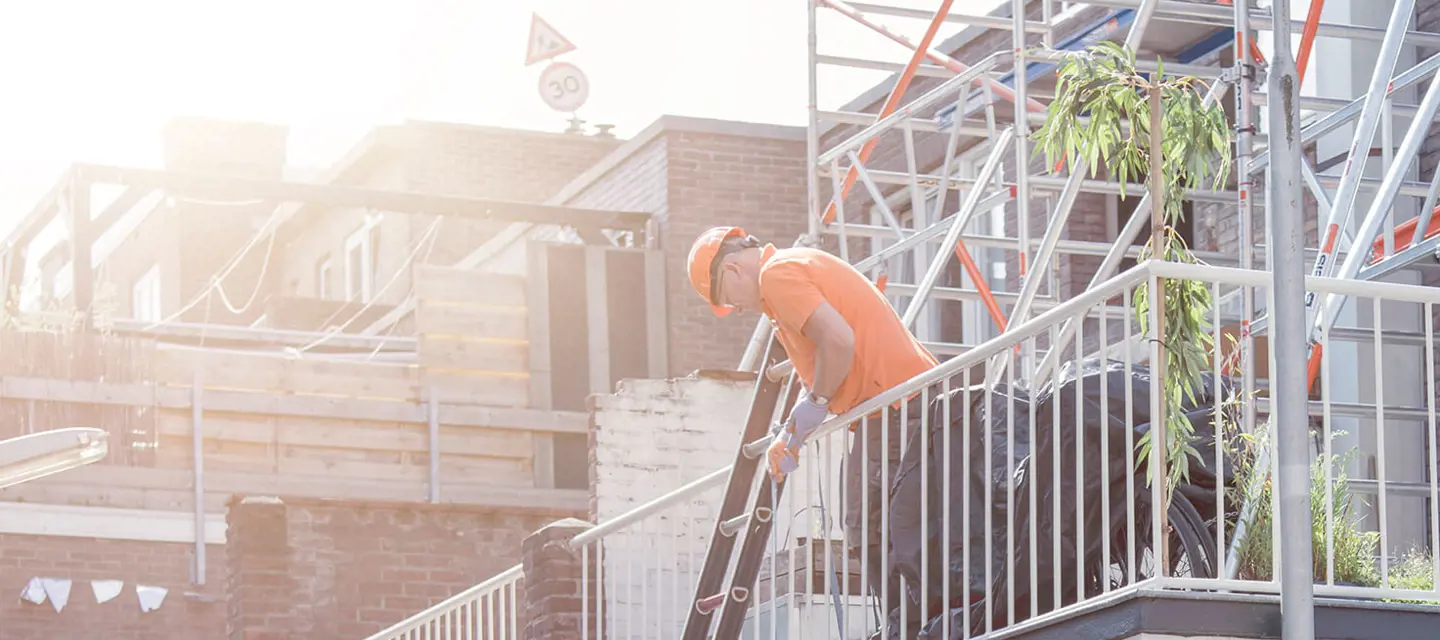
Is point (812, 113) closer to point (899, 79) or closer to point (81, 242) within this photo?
point (899, 79)

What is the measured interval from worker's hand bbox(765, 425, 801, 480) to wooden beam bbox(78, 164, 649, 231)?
1203cm

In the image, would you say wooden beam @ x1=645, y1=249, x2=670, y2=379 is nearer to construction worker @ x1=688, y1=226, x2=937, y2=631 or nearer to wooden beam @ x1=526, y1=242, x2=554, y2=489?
wooden beam @ x1=526, y1=242, x2=554, y2=489

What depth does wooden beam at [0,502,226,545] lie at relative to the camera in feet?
54.7

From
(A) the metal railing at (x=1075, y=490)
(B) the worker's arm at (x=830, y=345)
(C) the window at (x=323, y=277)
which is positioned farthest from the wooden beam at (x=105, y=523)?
(C) the window at (x=323, y=277)

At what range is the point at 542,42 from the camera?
80.8 ft

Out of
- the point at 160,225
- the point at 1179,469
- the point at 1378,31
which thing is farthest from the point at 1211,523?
the point at 160,225

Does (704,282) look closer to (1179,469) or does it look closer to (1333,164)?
(1179,469)

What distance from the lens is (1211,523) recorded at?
7.26 meters

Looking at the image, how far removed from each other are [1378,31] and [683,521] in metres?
4.88

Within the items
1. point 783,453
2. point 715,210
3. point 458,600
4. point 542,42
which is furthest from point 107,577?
point 783,453

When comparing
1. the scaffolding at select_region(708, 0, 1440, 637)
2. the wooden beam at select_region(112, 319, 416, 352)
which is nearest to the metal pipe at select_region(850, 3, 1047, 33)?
the scaffolding at select_region(708, 0, 1440, 637)

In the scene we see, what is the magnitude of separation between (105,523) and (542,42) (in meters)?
9.13

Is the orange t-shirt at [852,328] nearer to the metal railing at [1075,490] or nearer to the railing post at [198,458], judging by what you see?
the metal railing at [1075,490]

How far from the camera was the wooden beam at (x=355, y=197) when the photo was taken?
19766 mm
